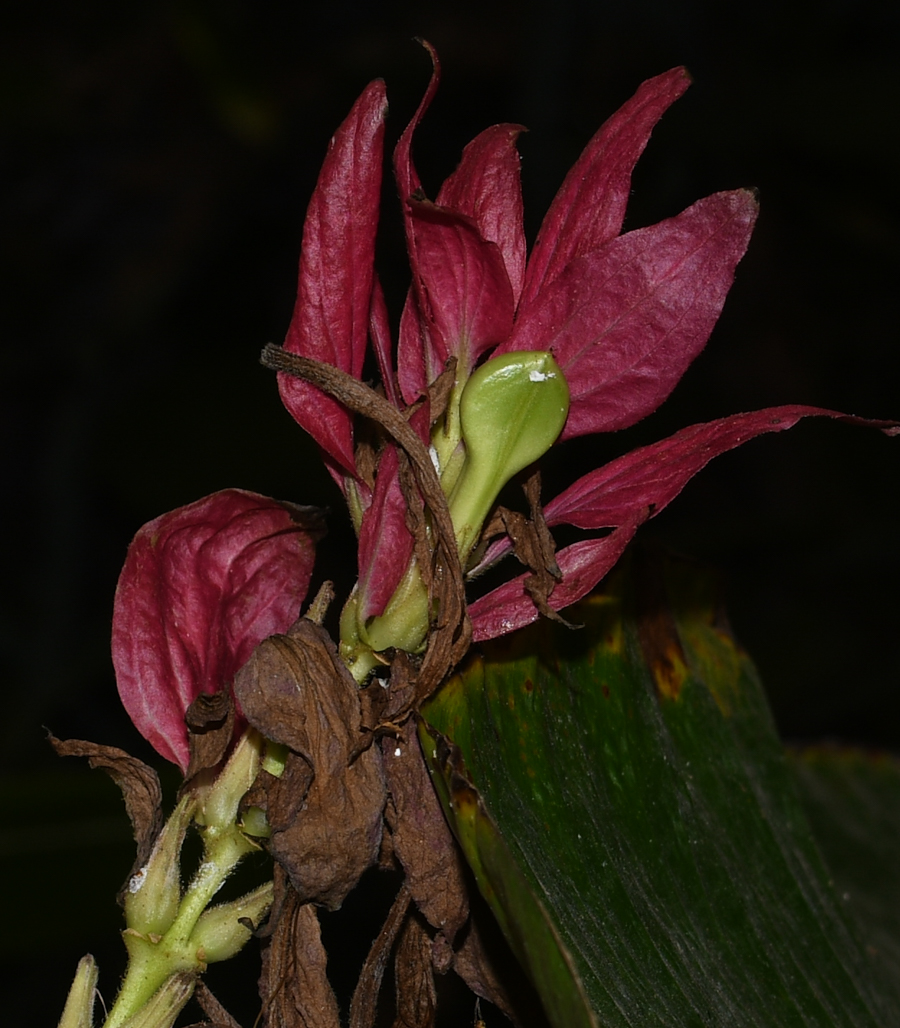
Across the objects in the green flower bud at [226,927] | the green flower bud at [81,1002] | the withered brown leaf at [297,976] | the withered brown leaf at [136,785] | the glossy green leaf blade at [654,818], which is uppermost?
the withered brown leaf at [136,785]

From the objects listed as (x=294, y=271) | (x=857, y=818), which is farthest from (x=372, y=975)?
(x=294, y=271)

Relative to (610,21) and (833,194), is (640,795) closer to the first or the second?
(833,194)

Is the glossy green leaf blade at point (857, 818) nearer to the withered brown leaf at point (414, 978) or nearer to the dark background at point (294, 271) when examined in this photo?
the withered brown leaf at point (414, 978)

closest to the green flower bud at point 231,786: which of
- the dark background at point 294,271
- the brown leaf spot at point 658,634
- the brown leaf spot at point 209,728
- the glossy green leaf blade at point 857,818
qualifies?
the brown leaf spot at point 209,728

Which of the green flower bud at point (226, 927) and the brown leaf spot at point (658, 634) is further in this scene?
the brown leaf spot at point (658, 634)

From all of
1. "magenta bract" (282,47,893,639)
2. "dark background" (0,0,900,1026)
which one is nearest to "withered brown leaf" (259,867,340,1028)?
"magenta bract" (282,47,893,639)

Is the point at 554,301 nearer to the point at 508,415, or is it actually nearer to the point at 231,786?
the point at 508,415
